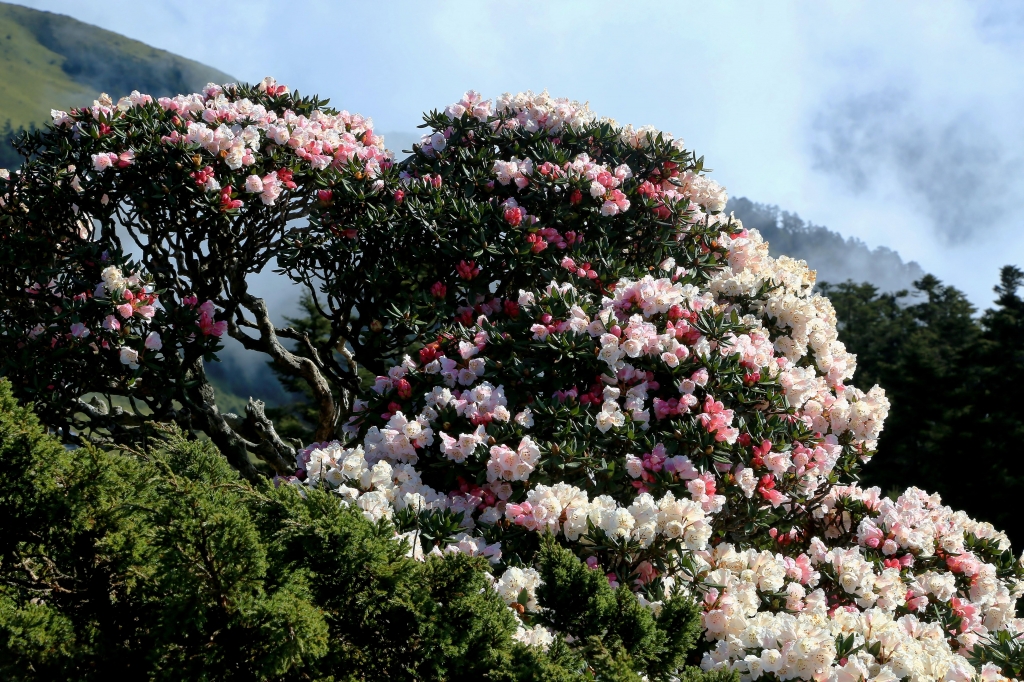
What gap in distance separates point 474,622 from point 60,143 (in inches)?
180

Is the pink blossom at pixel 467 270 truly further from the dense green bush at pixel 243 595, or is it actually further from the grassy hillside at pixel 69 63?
the grassy hillside at pixel 69 63

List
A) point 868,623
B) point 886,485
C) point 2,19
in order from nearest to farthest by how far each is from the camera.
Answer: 1. point 868,623
2. point 886,485
3. point 2,19

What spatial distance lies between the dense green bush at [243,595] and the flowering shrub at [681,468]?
1.16 ft

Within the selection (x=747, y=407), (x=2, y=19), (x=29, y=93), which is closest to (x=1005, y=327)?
(x=747, y=407)

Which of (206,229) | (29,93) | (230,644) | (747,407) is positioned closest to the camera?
(230,644)

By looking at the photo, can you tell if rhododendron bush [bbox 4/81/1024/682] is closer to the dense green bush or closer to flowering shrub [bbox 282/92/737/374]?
flowering shrub [bbox 282/92/737/374]

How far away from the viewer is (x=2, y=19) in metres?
176

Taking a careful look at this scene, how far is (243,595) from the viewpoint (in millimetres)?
2250

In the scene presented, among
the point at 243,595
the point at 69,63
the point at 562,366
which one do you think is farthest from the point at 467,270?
the point at 69,63

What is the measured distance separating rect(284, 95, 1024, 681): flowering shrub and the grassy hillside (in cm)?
17254

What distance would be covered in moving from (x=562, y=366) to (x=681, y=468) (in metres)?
0.82

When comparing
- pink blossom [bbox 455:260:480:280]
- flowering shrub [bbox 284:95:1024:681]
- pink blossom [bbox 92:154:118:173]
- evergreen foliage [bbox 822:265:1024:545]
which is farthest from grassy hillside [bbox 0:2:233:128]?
flowering shrub [bbox 284:95:1024:681]

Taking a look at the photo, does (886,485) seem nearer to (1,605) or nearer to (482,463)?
(482,463)

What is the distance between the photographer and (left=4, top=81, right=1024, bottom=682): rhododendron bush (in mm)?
3469
